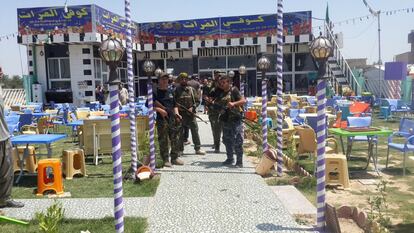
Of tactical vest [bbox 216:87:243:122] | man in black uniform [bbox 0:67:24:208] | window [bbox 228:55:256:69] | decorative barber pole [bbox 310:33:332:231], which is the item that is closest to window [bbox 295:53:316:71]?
window [bbox 228:55:256:69]

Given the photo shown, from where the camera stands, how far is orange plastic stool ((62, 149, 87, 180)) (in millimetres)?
7078

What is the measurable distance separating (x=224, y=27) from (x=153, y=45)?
14.0ft

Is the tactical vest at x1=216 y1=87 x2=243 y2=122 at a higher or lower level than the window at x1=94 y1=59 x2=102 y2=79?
lower

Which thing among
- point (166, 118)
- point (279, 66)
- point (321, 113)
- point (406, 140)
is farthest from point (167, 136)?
point (406, 140)

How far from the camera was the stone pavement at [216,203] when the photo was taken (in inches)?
180

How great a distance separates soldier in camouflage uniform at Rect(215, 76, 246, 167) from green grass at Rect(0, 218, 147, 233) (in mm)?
3041

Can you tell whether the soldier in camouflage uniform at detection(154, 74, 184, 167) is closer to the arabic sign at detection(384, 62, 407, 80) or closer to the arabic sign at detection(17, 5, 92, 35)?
the arabic sign at detection(384, 62, 407, 80)

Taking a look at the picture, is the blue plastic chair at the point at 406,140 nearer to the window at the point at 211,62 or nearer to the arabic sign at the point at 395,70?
the arabic sign at the point at 395,70

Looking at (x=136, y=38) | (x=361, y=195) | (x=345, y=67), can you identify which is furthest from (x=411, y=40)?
A: (x=361, y=195)

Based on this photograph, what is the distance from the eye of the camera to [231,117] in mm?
7445

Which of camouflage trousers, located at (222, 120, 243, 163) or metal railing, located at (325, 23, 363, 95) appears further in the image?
metal railing, located at (325, 23, 363, 95)

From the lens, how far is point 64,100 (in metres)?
21.7

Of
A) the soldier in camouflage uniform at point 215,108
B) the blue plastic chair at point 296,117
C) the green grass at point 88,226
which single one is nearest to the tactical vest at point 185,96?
the soldier in camouflage uniform at point 215,108

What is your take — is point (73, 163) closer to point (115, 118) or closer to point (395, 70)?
point (115, 118)
